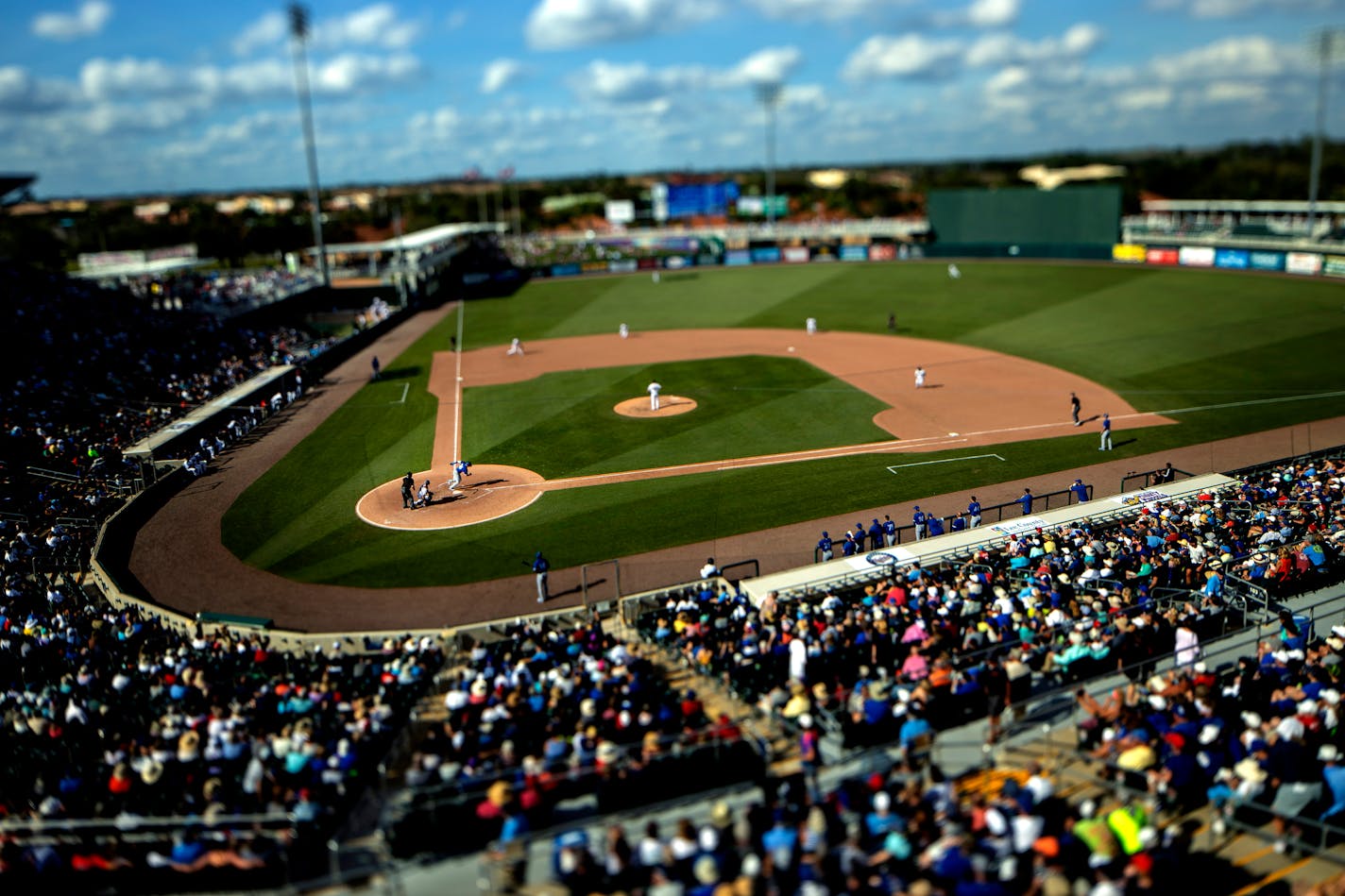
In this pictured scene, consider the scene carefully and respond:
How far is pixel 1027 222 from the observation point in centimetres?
8200

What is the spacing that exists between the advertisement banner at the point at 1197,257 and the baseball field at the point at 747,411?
12.8 ft

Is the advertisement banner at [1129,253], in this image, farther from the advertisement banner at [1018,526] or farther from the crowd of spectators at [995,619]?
the advertisement banner at [1018,526]

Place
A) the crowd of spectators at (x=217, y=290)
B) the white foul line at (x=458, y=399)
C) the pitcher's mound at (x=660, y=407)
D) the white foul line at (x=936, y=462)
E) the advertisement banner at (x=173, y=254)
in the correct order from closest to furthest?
the white foul line at (x=936, y=462) < the white foul line at (x=458, y=399) < the pitcher's mound at (x=660, y=407) < the crowd of spectators at (x=217, y=290) < the advertisement banner at (x=173, y=254)

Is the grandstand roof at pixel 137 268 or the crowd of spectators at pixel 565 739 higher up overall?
the grandstand roof at pixel 137 268

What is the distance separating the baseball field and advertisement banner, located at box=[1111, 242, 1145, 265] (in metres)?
6.01

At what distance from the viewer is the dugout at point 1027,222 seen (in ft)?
255

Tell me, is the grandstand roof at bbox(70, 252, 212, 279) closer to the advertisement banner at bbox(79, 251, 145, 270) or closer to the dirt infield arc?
the advertisement banner at bbox(79, 251, 145, 270)

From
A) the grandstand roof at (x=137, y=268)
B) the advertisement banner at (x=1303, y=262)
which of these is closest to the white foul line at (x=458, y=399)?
the grandstand roof at (x=137, y=268)

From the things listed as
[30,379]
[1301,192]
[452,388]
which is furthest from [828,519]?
[1301,192]

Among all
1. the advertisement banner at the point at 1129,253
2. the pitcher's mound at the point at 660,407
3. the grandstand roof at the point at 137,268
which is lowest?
the pitcher's mound at the point at 660,407

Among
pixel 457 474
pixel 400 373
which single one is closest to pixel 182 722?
pixel 457 474

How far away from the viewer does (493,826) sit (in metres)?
11.1

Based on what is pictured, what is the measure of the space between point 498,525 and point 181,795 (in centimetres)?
1469

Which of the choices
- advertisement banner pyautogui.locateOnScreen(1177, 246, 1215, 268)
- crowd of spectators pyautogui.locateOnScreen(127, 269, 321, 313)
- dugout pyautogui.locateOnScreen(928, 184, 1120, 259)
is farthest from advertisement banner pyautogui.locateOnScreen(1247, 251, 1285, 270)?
crowd of spectators pyautogui.locateOnScreen(127, 269, 321, 313)
